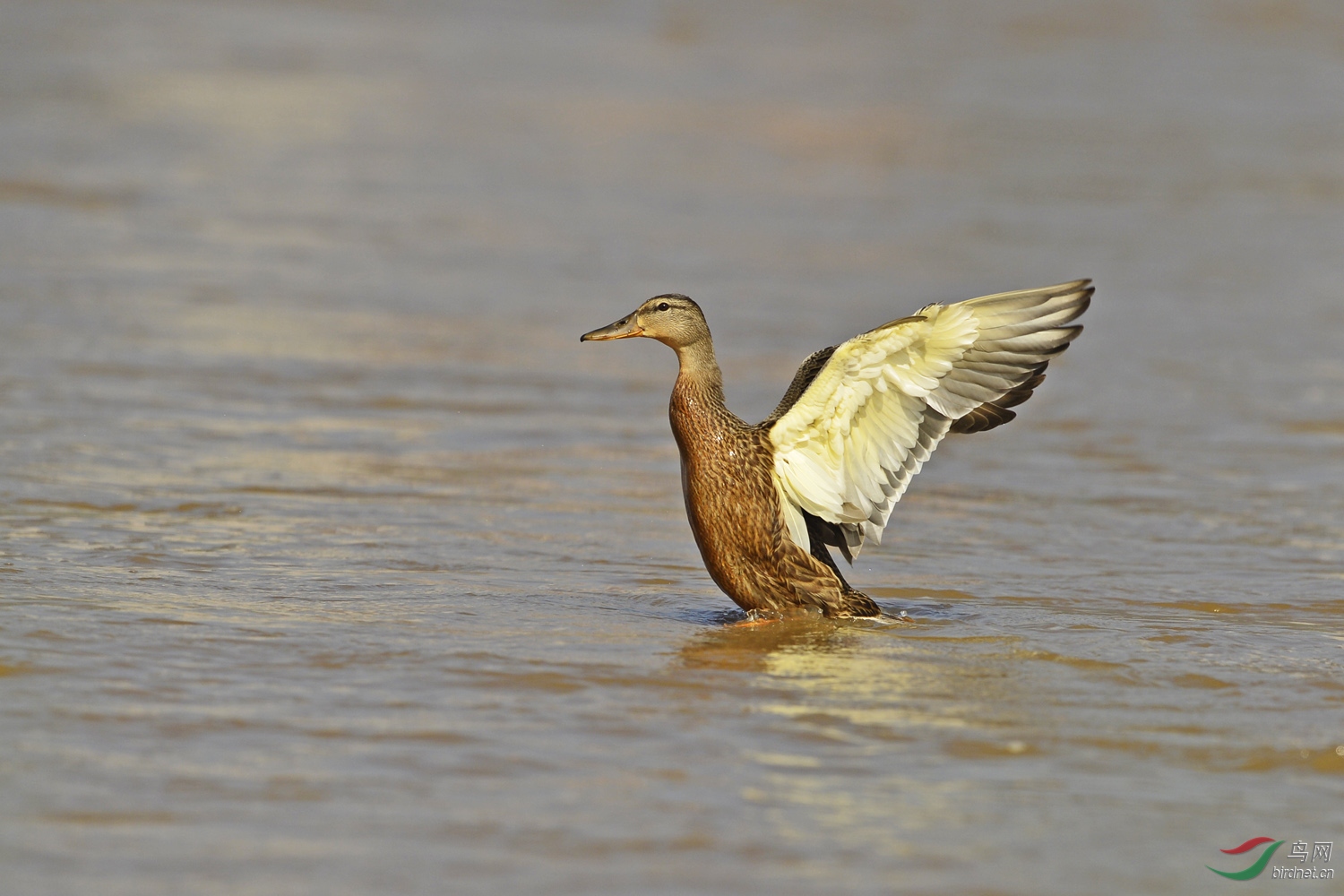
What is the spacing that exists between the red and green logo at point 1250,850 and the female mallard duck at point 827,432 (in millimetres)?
2499

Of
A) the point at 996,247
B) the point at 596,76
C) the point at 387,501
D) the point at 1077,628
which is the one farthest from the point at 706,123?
the point at 1077,628

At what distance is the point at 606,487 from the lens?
900 centimetres

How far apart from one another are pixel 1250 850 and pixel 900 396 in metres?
2.70

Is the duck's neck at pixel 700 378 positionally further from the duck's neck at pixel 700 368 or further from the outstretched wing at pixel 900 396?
the outstretched wing at pixel 900 396

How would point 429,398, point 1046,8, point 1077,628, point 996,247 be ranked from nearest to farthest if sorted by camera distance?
point 1077,628 → point 429,398 → point 996,247 → point 1046,8

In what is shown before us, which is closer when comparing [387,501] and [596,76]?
[387,501]

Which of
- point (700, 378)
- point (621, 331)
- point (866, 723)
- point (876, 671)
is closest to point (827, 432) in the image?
point (700, 378)

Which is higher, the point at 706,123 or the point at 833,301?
the point at 706,123

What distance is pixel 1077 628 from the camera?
6750 millimetres

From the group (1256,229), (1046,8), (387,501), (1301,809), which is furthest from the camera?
(1046,8)

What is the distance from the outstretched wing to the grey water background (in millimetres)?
572

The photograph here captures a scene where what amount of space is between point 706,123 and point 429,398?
10024mm

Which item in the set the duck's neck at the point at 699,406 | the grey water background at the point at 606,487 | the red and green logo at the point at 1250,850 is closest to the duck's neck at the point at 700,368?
the duck's neck at the point at 699,406

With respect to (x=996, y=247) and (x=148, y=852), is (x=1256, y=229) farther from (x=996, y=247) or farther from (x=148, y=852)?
(x=148, y=852)
